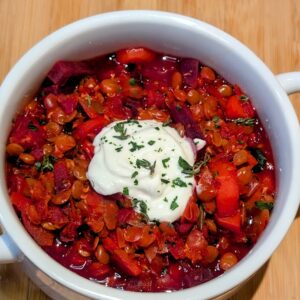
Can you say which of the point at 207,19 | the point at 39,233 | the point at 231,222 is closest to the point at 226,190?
the point at 231,222

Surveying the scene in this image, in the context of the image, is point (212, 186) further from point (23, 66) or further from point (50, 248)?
point (23, 66)

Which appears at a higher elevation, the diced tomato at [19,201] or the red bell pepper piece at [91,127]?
the red bell pepper piece at [91,127]

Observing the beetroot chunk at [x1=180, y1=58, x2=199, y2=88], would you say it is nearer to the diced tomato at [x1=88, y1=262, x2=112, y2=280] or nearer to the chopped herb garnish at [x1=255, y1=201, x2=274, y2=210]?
the chopped herb garnish at [x1=255, y1=201, x2=274, y2=210]

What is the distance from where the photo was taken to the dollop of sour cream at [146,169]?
1369 millimetres

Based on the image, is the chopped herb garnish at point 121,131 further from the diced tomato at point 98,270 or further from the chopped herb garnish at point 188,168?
the diced tomato at point 98,270

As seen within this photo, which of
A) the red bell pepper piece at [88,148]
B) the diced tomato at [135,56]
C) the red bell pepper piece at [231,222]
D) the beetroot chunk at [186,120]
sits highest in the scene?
the diced tomato at [135,56]

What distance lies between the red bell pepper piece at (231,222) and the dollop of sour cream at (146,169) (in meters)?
0.09

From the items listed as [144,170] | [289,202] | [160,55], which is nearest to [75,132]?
[144,170]

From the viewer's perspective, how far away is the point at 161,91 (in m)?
1.53

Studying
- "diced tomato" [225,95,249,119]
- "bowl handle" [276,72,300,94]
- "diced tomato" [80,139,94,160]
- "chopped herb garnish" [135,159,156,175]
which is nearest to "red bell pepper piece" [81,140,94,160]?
"diced tomato" [80,139,94,160]

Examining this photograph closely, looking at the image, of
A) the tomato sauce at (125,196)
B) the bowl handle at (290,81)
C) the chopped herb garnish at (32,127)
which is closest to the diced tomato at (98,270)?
the tomato sauce at (125,196)

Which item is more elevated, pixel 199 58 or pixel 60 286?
pixel 199 58

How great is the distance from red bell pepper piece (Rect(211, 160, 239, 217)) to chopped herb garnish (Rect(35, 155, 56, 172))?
14.2 inches

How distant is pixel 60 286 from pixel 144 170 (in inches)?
11.9
